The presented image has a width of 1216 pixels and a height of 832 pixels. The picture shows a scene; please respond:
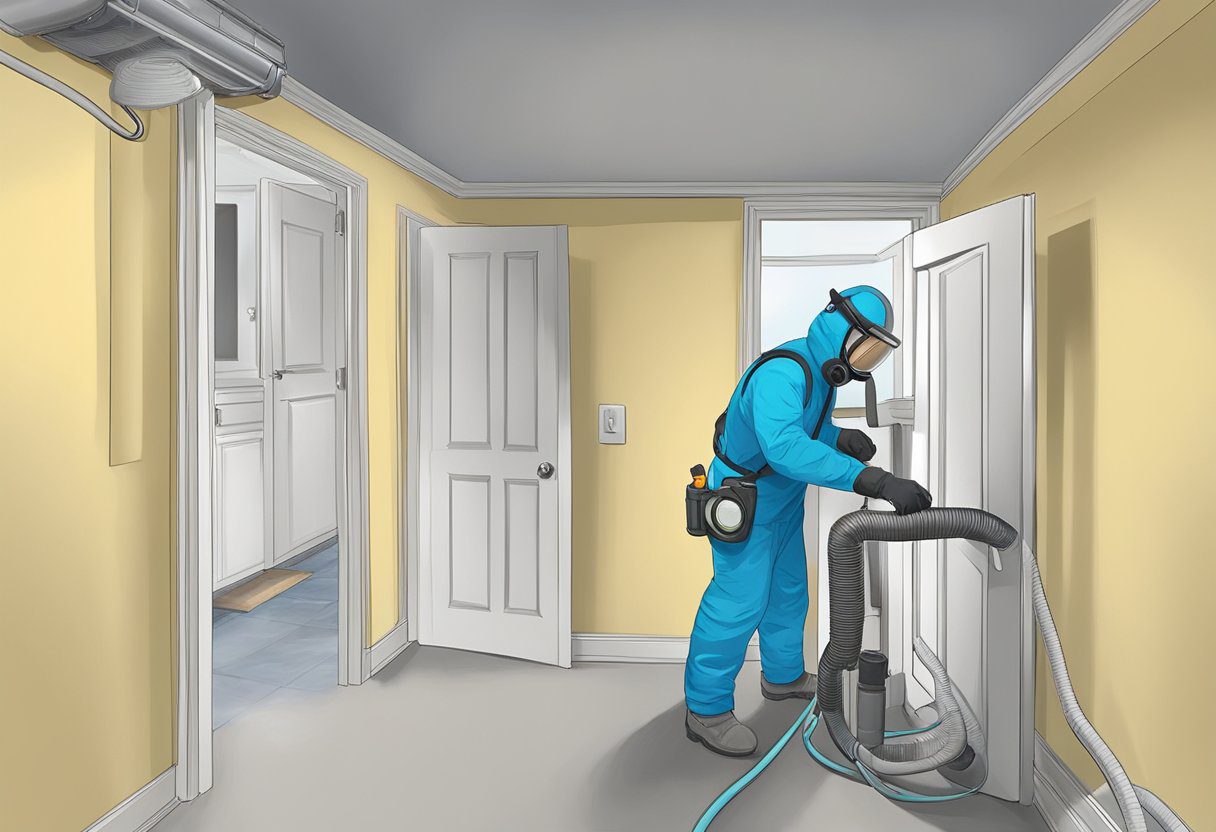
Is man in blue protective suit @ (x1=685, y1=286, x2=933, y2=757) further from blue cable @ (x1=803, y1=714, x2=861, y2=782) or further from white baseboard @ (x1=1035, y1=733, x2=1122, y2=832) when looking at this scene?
white baseboard @ (x1=1035, y1=733, x2=1122, y2=832)


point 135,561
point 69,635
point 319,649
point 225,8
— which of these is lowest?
point 319,649

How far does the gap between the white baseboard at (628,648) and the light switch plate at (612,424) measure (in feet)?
3.21

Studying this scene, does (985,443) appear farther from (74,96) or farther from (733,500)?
(74,96)

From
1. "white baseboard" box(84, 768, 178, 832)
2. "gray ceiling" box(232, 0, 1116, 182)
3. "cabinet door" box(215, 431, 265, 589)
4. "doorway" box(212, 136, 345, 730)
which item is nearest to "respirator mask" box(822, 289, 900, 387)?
"gray ceiling" box(232, 0, 1116, 182)

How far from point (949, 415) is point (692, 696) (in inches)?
53.5

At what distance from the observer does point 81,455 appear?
71.6 inches

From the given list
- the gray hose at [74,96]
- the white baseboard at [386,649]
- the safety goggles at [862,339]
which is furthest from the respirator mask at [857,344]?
the white baseboard at [386,649]

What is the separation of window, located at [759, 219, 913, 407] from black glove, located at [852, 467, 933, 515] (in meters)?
2.72

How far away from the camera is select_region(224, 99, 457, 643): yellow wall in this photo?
9.96 ft

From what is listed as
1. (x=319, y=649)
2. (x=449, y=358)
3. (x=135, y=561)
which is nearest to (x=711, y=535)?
(x=449, y=358)

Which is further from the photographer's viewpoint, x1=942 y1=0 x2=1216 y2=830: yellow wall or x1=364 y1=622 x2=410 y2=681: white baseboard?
x1=364 y1=622 x2=410 y2=681: white baseboard

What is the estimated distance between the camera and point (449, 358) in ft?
11.2

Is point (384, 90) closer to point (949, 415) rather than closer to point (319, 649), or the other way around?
point (949, 415)

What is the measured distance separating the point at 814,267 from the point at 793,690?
289cm
